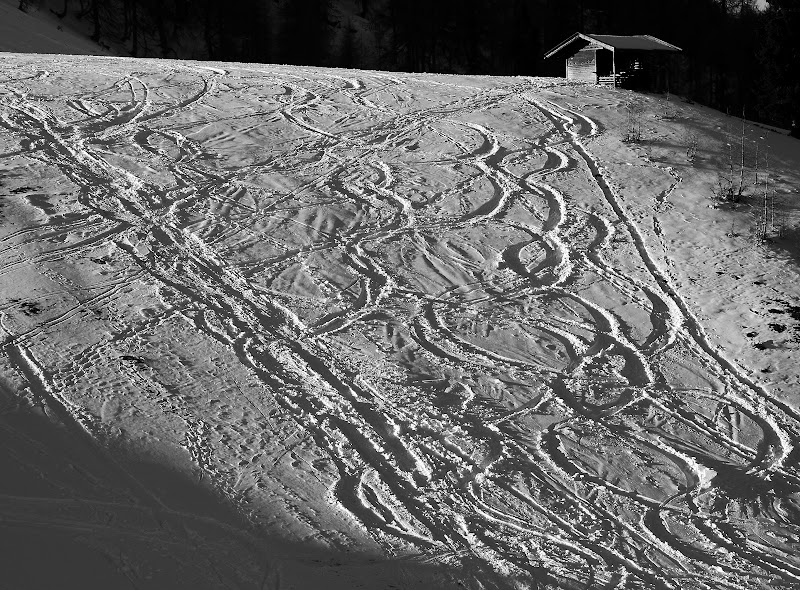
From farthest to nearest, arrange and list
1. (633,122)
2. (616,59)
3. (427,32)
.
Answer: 1. (427,32)
2. (616,59)
3. (633,122)

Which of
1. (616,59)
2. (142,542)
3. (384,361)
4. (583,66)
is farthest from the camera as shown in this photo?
(583,66)

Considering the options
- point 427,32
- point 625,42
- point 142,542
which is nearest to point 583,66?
point 625,42

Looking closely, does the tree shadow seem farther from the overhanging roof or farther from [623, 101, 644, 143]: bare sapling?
the overhanging roof

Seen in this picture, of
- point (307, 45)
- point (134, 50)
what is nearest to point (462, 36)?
point (307, 45)

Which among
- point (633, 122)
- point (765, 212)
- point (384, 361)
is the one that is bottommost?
point (384, 361)

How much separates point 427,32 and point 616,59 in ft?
111

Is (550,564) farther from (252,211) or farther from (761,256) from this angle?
(252,211)

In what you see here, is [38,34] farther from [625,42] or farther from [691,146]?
A: [691,146]

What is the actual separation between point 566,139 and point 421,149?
3.22 m

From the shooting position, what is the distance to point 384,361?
10805mm

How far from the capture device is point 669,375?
35.4ft

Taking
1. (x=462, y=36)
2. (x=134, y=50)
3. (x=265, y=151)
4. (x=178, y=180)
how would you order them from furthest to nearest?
(x=462, y=36)
(x=134, y=50)
(x=265, y=151)
(x=178, y=180)

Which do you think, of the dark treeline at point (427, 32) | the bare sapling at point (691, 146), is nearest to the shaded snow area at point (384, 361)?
the bare sapling at point (691, 146)

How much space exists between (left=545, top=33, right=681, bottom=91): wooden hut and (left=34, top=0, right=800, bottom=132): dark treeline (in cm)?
2433
